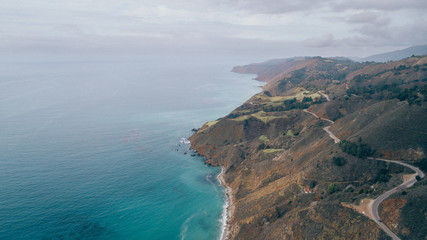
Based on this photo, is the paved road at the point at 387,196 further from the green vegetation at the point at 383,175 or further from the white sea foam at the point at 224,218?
the white sea foam at the point at 224,218

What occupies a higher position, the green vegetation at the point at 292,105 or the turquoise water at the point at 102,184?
the green vegetation at the point at 292,105

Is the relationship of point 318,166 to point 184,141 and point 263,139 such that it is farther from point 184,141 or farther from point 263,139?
point 184,141

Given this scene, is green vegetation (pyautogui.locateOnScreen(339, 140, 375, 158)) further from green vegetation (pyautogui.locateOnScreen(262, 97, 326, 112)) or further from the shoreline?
green vegetation (pyautogui.locateOnScreen(262, 97, 326, 112))

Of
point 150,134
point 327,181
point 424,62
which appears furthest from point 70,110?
point 424,62

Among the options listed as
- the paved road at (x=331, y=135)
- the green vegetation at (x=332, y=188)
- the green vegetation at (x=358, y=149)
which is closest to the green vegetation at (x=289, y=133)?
the paved road at (x=331, y=135)

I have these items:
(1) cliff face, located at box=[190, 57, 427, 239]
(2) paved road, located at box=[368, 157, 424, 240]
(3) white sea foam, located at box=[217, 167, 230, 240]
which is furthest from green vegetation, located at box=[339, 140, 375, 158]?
(3) white sea foam, located at box=[217, 167, 230, 240]

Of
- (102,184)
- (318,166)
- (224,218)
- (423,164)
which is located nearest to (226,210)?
(224,218)

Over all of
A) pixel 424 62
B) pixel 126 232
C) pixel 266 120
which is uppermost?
pixel 424 62

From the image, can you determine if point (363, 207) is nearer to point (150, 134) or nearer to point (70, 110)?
point (150, 134)
